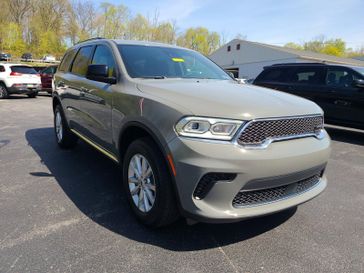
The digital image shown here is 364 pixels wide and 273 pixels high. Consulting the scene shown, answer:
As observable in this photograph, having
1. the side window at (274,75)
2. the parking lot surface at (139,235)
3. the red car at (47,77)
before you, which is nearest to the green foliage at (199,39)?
the red car at (47,77)

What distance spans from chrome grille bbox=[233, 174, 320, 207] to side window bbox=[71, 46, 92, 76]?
308 centimetres

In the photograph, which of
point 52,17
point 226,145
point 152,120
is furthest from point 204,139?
point 52,17

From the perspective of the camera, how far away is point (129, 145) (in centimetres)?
328

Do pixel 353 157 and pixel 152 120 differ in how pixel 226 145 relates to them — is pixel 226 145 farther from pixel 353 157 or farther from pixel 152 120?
pixel 353 157

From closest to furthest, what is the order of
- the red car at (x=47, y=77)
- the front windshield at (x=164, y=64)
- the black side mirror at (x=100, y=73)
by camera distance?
the black side mirror at (x=100, y=73) → the front windshield at (x=164, y=64) → the red car at (x=47, y=77)

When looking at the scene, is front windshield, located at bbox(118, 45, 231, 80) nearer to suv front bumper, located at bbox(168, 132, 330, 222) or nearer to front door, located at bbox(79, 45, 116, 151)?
A: front door, located at bbox(79, 45, 116, 151)

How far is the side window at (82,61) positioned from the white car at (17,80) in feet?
37.1

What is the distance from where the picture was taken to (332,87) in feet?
26.1

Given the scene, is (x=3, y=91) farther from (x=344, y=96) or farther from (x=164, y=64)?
(x=344, y=96)

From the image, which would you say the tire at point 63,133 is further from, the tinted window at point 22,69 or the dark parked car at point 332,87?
the tinted window at point 22,69

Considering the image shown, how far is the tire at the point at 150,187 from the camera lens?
8.93 feet

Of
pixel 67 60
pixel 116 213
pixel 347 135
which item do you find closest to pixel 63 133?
pixel 67 60

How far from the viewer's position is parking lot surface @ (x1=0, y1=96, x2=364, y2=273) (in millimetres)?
2598

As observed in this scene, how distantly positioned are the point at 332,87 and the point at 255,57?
29094mm
